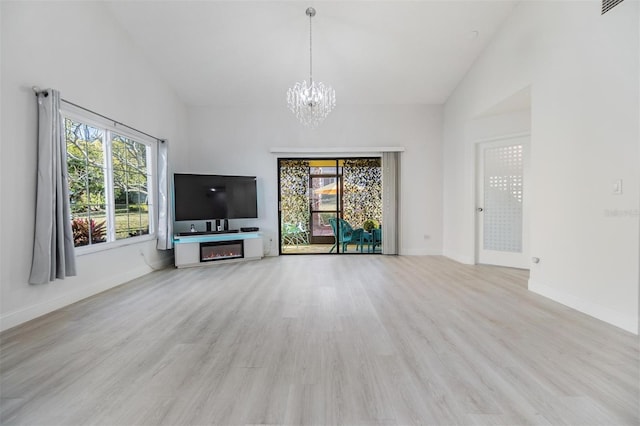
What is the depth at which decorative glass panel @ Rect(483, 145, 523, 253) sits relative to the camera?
4379 mm

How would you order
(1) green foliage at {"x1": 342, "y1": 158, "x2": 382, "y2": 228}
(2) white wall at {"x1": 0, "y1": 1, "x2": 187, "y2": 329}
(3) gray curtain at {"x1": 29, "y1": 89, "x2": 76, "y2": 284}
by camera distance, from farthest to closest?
(1) green foliage at {"x1": 342, "y1": 158, "x2": 382, "y2": 228}
(3) gray curtain at {"x1": 29, "y1": 89, "x2": 76, "y2": 284}
(2) white wall at {"x1": 0, "y1": 1, "x2": 187, "y2": 329}

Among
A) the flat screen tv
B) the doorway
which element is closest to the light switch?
the doorway

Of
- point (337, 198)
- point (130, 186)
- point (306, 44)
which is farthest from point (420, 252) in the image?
point (130, 186)

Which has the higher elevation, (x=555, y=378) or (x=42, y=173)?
(x=42, y=173)

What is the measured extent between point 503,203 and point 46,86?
6.00m

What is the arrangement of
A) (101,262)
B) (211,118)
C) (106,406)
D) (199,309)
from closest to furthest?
(106,406)
(199,309)
(101,262)
(211,118)

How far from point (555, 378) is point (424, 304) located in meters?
1.28

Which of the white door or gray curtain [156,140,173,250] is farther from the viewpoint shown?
gray curtain [156,140,173,250]

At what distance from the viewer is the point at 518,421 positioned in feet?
4.28

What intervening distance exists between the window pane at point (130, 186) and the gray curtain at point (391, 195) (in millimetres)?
4263

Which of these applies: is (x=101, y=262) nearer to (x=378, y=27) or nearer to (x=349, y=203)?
(x=349, y=203)

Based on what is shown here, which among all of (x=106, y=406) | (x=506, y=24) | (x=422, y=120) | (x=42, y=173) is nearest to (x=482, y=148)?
(x=422, y=120)

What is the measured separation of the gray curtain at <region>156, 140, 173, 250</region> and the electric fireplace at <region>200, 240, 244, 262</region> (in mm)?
538

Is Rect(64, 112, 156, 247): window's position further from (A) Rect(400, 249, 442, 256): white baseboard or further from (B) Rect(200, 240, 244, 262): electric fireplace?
(A) Rect(400, 249, 442, 256): white baseboard
